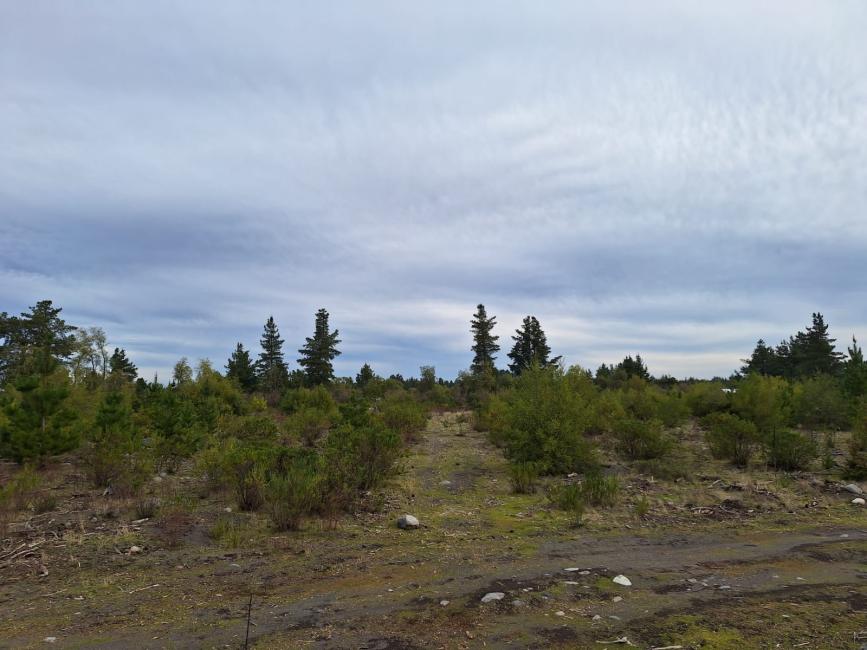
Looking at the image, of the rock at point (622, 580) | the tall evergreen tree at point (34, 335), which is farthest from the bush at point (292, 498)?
the tall evergreen tree at point (34, 335)

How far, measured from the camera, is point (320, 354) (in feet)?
165

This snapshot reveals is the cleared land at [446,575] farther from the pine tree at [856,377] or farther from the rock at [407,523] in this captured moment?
the pine tree at [856,377]

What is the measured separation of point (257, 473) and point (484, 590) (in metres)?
5.22

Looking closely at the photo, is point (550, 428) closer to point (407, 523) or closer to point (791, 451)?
point (791, 451)

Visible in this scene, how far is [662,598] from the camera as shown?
16.5 feet

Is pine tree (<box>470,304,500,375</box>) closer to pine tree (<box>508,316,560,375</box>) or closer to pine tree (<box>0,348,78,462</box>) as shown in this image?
pine tree (<box>508,316,560,375</box>)

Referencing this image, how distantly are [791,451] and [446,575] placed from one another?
457 inches

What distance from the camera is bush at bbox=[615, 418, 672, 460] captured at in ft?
48.8

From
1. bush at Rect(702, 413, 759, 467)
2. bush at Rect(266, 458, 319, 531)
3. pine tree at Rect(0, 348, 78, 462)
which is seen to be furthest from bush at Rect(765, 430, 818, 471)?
pine tree at Rect(0, 348, 78, 462)

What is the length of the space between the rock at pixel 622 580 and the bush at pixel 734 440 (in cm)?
1039

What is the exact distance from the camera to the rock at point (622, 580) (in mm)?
5449

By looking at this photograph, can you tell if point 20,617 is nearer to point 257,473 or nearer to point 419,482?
point 257,473

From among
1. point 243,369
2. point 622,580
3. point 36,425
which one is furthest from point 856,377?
point 243,369

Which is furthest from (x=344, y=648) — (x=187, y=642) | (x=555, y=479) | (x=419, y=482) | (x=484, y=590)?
(x=555, y=479)
